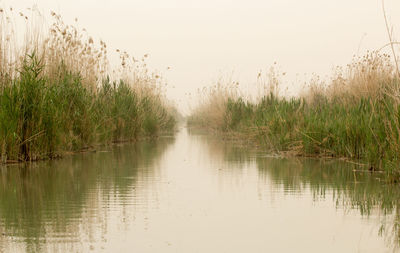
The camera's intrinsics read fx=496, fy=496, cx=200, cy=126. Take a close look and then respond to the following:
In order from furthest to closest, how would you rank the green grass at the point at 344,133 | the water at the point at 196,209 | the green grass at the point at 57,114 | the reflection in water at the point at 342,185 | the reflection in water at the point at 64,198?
the green grass at the point at 57,114 → the green grass at the point at 344,133 → the reflection in water at the point at 342,185 → the reflection in water at the point at 64,198 → the water at the point at 196,209

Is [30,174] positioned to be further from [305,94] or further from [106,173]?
[305,94]

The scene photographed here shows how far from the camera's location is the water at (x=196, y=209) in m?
3.39

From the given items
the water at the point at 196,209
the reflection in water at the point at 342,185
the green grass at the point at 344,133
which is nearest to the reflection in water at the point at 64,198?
the water at the point at 196,209

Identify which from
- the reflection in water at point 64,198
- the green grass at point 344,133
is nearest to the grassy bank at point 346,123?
the green grass at point 344,133

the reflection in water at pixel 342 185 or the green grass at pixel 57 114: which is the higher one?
the green grass at pixel 57 114

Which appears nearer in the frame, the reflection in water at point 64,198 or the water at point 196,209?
the water at point 196,209

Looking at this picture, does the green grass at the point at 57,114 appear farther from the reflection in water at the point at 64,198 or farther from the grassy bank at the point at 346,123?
the grassy bank at the point at 346,123

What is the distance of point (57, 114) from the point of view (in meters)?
8.70

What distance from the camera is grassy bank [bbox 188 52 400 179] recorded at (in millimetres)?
6668

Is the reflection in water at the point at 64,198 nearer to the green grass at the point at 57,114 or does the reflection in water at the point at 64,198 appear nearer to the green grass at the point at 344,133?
the green grass at the point at 57,114

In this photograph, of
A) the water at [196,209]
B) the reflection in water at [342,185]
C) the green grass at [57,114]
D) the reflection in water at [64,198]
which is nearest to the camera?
the water at [196,209]

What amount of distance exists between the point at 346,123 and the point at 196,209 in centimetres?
452

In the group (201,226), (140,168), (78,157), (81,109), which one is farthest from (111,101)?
(201,226)

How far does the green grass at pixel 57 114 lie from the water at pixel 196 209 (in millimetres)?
652
